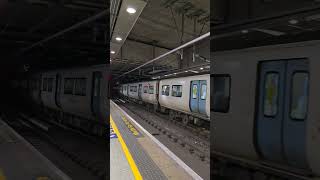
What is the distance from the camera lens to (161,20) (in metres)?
1.05

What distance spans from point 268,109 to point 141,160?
36.9 inches

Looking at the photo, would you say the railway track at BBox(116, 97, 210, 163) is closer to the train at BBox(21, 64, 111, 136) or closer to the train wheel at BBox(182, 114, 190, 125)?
the train at BBox(21, 64, 111, 136)

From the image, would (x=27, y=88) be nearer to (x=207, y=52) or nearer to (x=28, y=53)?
(x=28, y=53)

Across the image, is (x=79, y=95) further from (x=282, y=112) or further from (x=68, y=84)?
(x=282, y=112)

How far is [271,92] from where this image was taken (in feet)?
2.69

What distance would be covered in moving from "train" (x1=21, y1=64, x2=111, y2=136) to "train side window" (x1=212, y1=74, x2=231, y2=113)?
1.15ft

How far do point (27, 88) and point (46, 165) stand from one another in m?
0.25

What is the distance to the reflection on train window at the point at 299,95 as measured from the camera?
779mm

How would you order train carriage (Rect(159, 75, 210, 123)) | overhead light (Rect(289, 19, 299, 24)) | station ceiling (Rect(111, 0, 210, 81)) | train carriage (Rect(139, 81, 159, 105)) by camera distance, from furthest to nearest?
train carriage (Rect(139, 81, 159, 105))
train carriage (Rect(159, 75, 210, 123))
station ceiling (Rect(111, 0, 210, 81))
overhead light (Rect(289, 19, 299, 24))

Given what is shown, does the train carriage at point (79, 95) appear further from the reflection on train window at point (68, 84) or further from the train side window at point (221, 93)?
the train side window at point (221, 93)

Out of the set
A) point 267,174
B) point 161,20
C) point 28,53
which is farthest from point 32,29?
point 267,174

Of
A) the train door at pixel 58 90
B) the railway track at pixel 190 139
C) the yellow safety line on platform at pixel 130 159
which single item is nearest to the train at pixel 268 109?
the railway track at pixel 190 139

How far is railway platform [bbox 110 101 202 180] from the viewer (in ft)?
4.27

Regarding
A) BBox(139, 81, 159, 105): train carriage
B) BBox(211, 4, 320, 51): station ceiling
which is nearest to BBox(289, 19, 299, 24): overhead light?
BBox(211, 4, 320, 51): station ceiling
